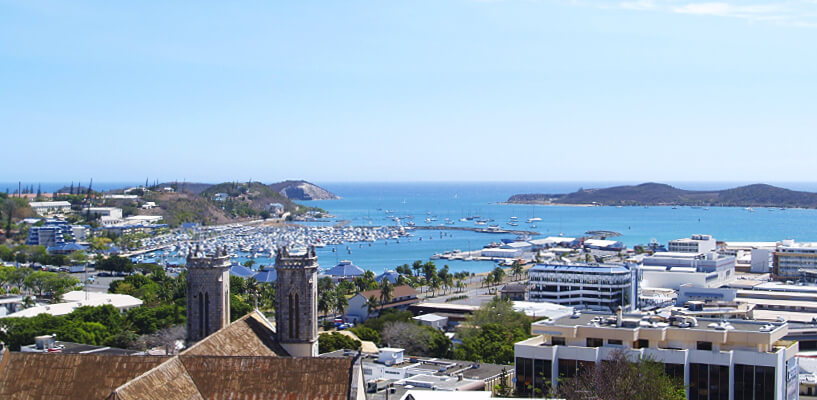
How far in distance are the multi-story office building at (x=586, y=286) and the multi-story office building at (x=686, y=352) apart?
28102mm

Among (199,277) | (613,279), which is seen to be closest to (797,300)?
(613,279)

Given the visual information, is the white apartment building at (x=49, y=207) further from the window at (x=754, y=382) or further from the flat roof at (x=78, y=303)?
the window at (x=754, y=382)

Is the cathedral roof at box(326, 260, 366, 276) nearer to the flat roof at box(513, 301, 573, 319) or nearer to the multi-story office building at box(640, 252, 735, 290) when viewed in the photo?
the flat roof at box(513, 301, 573, 319)

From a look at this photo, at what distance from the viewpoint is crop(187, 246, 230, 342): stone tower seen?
22.3 m

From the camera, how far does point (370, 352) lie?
36.3 metres

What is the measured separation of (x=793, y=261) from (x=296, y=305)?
237 ft

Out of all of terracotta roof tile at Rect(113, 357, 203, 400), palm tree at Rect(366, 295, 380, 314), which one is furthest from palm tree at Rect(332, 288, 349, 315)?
terracotta roof tile at Rect(113, 357, 203, 400)

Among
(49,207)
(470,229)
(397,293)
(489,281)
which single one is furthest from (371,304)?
(470,229)

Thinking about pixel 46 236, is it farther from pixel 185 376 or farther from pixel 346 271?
pixel 185 376

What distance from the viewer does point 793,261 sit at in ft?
A: 269

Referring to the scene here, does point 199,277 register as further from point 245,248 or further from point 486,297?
point 245,248

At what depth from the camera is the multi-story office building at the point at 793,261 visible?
81250 mm

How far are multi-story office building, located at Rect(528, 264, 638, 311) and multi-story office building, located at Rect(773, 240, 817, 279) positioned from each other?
1160 inches

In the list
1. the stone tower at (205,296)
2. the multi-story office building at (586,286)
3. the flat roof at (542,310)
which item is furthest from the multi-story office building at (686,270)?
the stone tower at (205,296)
